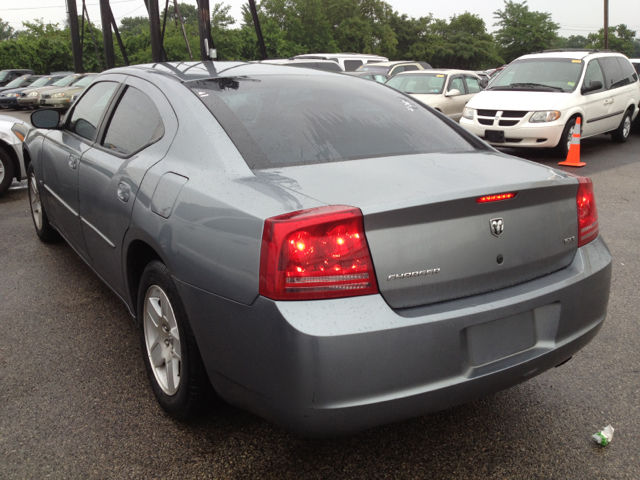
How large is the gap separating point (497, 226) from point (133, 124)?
1.98 metres

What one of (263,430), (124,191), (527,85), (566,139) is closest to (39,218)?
(124,191)

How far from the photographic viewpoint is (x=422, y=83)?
13602mm

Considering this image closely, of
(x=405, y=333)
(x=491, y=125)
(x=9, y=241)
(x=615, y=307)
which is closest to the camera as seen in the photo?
(x=405, y=333)

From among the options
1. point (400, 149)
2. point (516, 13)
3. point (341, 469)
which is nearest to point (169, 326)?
point (341, 469)

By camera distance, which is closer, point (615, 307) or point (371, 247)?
point (371, 247)

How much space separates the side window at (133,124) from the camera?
293 centimetres

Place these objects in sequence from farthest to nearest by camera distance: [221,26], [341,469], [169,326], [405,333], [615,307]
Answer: [221,26], [615,307], [169,326], [341,469], [405,333]

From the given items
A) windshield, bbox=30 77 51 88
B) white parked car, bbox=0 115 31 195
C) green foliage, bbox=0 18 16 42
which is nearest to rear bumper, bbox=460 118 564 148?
white parked car, bbox=0 115 31 195

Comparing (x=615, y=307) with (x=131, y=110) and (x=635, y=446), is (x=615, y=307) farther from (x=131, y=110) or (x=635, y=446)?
(x=131, y=110)

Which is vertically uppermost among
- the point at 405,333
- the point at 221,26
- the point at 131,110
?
the point at 221,26

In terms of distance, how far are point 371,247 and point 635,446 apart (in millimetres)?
1458

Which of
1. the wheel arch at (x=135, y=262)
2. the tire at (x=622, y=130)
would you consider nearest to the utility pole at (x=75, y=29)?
the tire at (x=622, y=130)

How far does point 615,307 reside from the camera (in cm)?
389

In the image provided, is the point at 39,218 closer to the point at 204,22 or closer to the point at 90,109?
the point at 90,109
